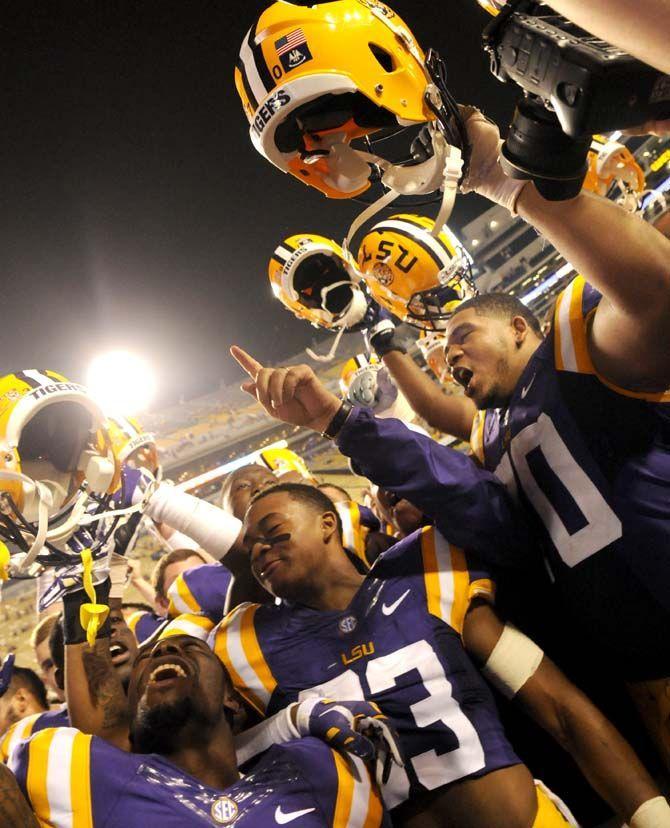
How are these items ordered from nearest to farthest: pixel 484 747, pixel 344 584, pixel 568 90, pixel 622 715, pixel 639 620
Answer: pixel 568 90 < pixel 639 620 < pixel 484 747 < pixel 622 715 < pixel 344 584

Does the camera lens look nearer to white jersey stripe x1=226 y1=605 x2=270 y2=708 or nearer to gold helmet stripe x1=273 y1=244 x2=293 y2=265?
white jersey stripe x1=226 y1=605 x2=270 y2=708

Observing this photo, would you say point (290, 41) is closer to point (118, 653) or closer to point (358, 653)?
point (358, 653)

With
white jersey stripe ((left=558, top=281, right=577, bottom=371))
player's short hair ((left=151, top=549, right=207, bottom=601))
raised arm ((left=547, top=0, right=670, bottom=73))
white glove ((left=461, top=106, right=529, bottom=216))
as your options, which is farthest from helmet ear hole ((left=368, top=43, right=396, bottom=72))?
player's short hair ((left=151, top=549, right=207, bottom=601))

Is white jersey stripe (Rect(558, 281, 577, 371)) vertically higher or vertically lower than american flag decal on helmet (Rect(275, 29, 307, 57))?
lower

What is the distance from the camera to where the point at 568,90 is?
0.79 meters

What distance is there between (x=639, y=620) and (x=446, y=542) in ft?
2.07

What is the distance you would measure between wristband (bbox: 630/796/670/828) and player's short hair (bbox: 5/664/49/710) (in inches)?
118

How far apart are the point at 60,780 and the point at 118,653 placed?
839mm

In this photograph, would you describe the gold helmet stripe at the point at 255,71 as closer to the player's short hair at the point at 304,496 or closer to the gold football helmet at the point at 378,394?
the player's short hair at the point at 304,496

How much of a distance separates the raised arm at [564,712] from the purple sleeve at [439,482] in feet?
0.75

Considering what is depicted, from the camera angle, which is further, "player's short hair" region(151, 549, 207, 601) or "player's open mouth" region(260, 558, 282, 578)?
"player's short hair" region(151, 549, 207, 601)

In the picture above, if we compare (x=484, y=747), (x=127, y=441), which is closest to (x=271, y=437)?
(x=127, y=441)

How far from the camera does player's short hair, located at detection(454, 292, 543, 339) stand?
2.18 metres

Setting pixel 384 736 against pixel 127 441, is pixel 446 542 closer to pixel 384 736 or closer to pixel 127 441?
pixel 384 736
